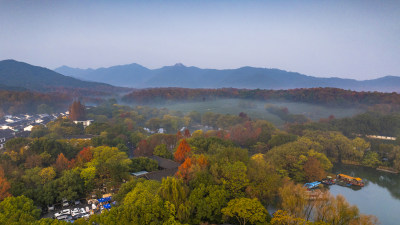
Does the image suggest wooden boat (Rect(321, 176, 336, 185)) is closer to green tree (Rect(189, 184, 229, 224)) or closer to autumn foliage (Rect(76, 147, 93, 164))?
green tree (Rect(189, 184, 229, 224))

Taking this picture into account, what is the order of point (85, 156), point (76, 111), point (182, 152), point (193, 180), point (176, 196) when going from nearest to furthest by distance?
point (176, 196) → point (193, 180) → point (85, 156) → point (182, 152) → point (76, 111)

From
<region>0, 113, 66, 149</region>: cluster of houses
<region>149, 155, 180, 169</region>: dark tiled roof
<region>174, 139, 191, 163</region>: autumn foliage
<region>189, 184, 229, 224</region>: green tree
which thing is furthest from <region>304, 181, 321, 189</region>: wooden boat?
<region>0, 113, 66, 149</region>: cluster of houses

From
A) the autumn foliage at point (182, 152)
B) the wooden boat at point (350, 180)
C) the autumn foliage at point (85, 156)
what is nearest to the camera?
the autumn foliage at point (85, 156)

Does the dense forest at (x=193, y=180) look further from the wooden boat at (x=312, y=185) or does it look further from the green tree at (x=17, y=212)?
the wooden boat at (x=312, y=185)

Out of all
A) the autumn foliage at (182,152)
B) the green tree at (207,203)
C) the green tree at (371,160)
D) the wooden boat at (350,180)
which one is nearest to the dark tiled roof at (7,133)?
the autumn foliage at (182,152)

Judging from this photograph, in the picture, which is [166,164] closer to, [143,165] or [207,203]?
[143,165]

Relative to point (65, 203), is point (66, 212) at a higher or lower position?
higher

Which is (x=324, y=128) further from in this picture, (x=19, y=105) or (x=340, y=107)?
(x=19, y=105)

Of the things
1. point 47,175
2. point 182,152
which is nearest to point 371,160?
point 182,152
